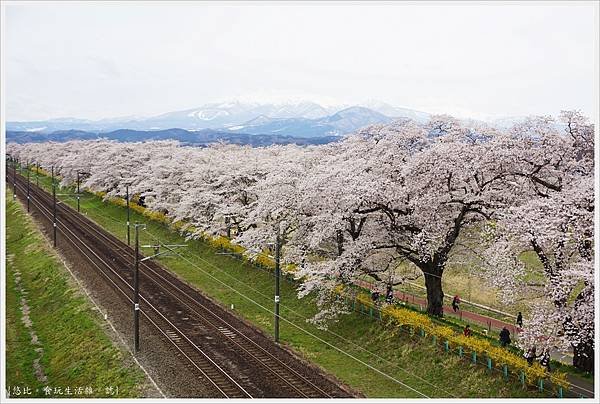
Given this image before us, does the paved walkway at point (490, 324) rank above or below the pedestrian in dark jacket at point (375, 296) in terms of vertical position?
below

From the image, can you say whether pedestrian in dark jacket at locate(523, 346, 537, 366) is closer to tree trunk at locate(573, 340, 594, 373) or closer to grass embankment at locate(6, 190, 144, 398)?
tree trunk at locate(573, 340, 594, 373)

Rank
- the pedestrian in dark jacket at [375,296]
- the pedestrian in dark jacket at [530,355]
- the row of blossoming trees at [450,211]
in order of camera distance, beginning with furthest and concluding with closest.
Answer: the pedestrian in dark jacket at [375,296], the pedestrian in dark jacket at [530,355], the row of blossoming trees at [450,211]

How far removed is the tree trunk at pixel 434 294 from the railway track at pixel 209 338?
25.8 feet

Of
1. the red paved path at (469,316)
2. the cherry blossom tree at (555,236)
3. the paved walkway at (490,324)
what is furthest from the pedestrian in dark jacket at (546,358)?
the red paved path at (469,316)

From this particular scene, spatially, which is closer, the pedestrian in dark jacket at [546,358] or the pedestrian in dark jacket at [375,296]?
the pedestrian in dark jacket at [546,358]

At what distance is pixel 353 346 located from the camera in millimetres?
27969

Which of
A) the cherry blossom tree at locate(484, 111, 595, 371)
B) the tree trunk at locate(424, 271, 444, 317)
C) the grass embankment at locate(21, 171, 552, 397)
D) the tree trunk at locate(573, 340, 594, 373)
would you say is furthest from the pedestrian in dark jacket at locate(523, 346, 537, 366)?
the tree trunk at locate(424, 271, 444, 317)

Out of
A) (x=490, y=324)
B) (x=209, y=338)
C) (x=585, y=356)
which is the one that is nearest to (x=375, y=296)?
(x=490, y=324)

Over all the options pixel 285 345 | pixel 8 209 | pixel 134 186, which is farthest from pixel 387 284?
pixel 8 209

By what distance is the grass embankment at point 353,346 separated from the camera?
74.3ft

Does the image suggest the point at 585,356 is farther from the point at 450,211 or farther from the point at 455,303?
the point at 455,303

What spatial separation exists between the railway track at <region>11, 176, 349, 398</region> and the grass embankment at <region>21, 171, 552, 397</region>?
50.0 inches

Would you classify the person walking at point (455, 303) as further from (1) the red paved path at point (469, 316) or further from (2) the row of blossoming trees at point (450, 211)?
(2) the row of blossoming trees at point (450, 211)

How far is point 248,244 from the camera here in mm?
36562
